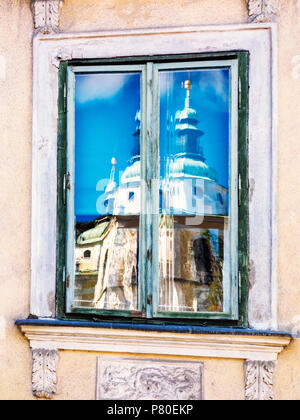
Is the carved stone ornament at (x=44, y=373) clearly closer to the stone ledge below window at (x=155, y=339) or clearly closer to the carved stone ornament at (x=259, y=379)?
the stone ledge below window at (x=155, y=339)

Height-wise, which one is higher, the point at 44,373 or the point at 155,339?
the point at 155,339

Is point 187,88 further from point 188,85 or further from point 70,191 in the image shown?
point 70,191

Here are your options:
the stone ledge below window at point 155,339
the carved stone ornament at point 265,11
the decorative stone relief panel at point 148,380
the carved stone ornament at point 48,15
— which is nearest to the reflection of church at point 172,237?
the stone ledge below window at point 155,339

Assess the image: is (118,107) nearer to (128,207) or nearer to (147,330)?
(128,207)

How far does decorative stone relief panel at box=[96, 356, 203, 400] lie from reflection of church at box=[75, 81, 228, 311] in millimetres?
395

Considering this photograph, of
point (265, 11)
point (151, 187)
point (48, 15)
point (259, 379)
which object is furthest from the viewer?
point (48, 15)

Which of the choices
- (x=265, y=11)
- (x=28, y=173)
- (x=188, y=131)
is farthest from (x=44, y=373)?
(x=265, y=11)

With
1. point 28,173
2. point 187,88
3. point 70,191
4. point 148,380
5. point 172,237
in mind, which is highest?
point 187,88

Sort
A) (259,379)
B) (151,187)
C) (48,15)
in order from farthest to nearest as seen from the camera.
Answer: (48,15), (151,187), (259,379)

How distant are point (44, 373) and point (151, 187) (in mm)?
1553

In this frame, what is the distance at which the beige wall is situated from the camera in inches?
138

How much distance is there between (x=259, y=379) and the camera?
3467 millimetres

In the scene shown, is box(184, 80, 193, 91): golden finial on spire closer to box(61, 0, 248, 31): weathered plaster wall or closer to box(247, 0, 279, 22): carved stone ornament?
box(61, 0, 248, 31): weathered plaster wall
